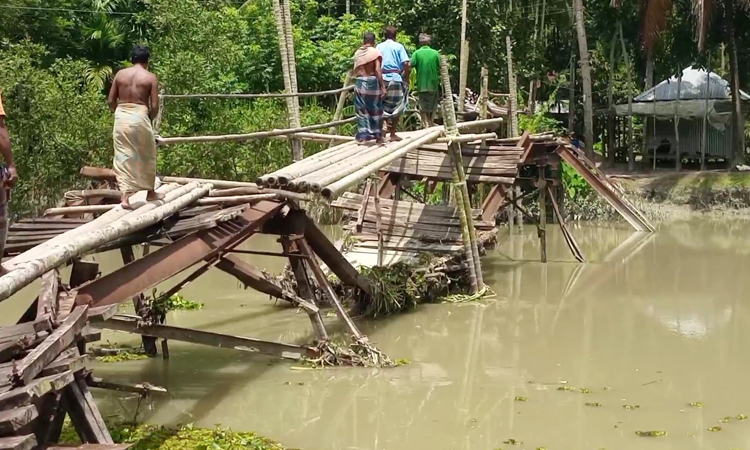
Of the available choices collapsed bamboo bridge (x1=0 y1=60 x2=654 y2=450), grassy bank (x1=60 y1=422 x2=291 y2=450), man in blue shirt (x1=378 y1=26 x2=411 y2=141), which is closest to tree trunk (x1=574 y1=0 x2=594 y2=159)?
collapsed bamboo bridge (x1=0 y1=60 x2=654 y2=450)

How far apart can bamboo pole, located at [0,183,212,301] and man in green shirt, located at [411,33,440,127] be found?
5.01 metres

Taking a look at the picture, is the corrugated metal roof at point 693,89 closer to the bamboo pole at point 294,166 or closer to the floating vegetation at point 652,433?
the bamboo pole at point 294,166

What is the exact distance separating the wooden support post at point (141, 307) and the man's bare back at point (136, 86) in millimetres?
1374

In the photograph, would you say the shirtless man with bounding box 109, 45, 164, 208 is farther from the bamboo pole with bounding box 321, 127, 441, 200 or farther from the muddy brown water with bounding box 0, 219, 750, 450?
the muddy brown water with bounding box 0, 219, 750, 450

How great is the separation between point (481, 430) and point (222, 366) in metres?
2.77

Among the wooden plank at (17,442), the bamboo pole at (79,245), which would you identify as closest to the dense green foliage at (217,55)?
the bamboo pole at (79,245)

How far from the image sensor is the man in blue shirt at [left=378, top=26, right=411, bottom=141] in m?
10.3

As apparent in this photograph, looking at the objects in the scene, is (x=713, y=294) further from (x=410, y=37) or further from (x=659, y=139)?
(x=659, y=139)

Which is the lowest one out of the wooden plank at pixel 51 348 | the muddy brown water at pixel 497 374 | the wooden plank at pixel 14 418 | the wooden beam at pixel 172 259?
the muddy brown water at pixel 497 374

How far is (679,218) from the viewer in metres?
19.5

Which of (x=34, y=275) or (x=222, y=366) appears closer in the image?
(x=34, y=275)

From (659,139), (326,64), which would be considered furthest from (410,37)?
(659,139)

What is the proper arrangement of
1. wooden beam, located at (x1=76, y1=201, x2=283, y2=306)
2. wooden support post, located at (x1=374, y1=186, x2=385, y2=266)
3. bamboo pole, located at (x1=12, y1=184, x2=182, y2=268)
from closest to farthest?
bamboo pole, located at (x1=12, y1=184, x2=182, y2=268), wooden beam, located at (x1=76, y1=201, x2=283, y2=306), wooden support post, located at (x1=374, y1=186, x2=385, y2=266)

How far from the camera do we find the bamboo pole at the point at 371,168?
24.1ft
